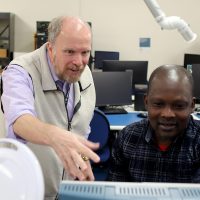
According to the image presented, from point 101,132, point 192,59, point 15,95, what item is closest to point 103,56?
point 192,59

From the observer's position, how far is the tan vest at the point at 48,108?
4.16 feet

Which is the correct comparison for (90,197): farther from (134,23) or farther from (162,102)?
(134,23)

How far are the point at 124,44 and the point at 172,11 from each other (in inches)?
36.9

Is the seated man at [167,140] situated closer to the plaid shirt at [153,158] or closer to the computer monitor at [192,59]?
the plaid shirt at [153,158]

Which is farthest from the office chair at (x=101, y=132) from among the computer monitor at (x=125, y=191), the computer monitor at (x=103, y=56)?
Result: the computer monitor at (x=103, y=56)

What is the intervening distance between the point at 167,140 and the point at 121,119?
183cm

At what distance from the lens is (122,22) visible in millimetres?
5277

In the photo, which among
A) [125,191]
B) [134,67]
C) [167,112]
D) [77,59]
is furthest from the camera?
[134,67]

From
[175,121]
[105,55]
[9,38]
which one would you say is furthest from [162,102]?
[9,38]

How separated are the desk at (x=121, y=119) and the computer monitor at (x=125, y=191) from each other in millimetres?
2005

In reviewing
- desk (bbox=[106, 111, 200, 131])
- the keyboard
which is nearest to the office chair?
desk (bbox=[106, 111, 200, 131])

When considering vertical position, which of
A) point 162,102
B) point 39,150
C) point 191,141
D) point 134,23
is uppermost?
point 134,23

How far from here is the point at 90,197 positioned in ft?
1.84

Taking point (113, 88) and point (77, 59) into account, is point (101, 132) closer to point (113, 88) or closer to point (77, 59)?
point (113, 88)
